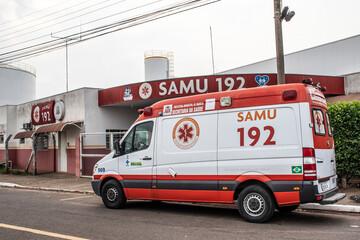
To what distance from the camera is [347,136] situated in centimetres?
1241

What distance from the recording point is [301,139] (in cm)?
834

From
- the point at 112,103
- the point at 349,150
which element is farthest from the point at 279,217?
the point at 112,103

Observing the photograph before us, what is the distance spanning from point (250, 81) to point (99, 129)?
7.81m

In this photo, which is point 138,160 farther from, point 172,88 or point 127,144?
point 172,88

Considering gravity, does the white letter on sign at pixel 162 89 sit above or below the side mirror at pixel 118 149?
above

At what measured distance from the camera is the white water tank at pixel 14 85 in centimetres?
4156

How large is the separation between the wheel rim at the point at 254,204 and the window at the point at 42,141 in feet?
59.1

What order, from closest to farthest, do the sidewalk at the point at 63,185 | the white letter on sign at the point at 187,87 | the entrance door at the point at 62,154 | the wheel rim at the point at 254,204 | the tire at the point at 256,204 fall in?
the tire at the point at 256,204 < the wheel rim at the point at 254,204 < the sidewalk at the point at 63,185 < the white letter on sign at the point at 187,87 < the entrance door at the point at 62,154

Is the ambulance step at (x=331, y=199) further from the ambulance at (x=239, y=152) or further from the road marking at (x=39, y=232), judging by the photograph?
the road marking at (x=39, y=232)

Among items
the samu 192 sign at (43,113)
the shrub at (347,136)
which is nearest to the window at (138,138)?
the shrub at (347,136)

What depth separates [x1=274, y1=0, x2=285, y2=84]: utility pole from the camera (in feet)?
38.8

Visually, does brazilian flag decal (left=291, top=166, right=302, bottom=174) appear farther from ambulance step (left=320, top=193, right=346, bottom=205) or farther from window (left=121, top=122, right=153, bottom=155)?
window (left=121, top=122, right=153, bottom=155)

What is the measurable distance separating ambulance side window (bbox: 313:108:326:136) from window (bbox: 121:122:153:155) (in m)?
3.80

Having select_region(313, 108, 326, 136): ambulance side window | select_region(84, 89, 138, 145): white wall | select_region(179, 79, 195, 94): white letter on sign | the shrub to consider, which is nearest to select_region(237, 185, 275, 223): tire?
select_region(313, 108, 326, 136): ambulance side window
